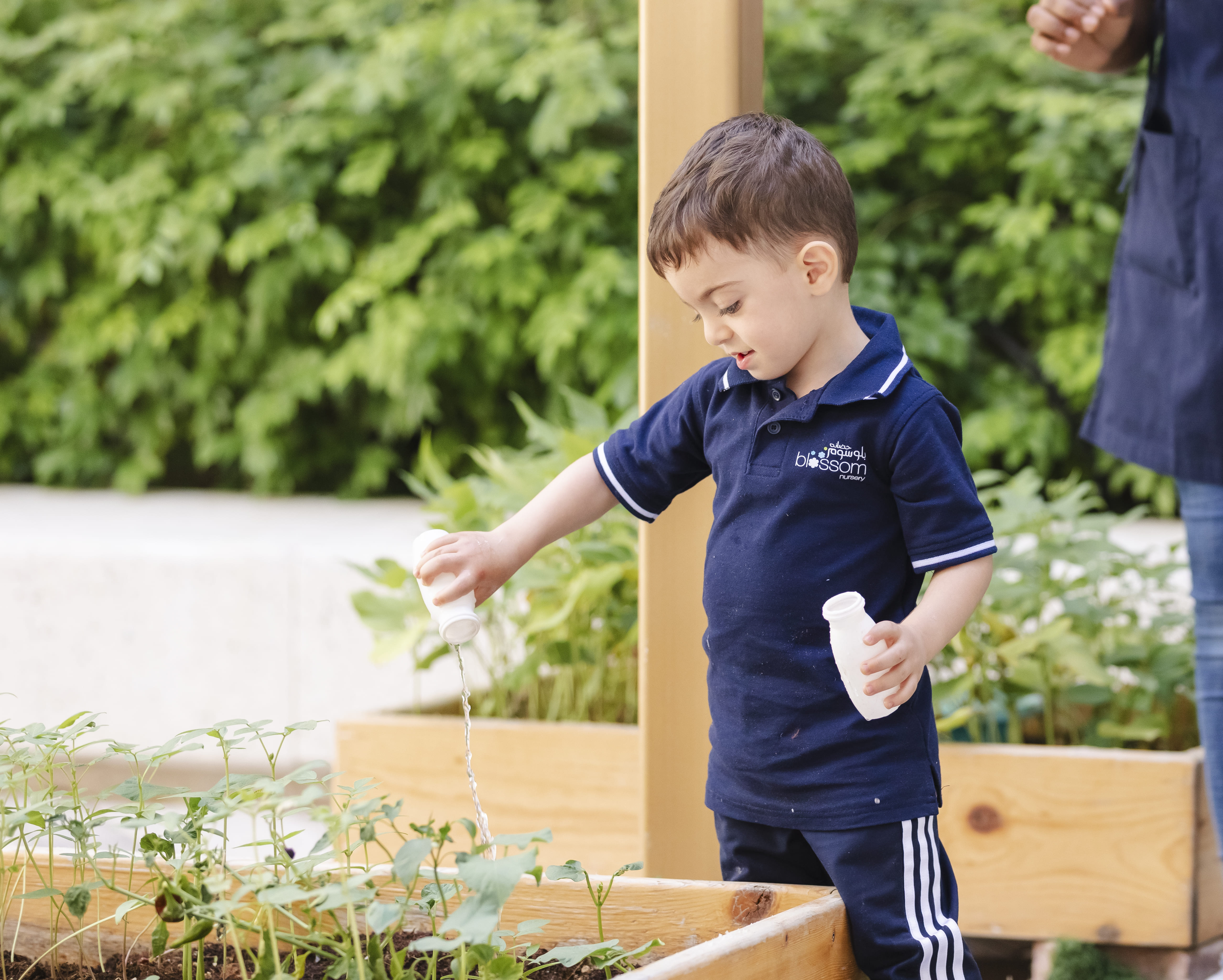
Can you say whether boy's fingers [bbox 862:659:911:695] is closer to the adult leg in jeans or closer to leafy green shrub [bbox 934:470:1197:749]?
the adult leg in jeans

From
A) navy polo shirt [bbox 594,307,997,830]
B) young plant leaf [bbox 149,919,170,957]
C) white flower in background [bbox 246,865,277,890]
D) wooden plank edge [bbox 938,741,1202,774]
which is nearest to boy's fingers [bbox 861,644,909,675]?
navy polo shirt [bbox 594,307,997,830]

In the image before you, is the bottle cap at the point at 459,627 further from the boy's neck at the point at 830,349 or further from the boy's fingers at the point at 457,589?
the boy's neck at the point at 830,349

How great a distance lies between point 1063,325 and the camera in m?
3.28

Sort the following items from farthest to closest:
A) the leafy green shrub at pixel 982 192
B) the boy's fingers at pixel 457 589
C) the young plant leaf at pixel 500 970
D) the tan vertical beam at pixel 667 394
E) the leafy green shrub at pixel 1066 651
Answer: the leafy green shrub at pixel 982 192, the leafy green shrub at pixel 1066 651, the tan vertical beam at pixel 667 394, the boy's fingers at pixel 457 589, the young plant leaf at pixel 500 970

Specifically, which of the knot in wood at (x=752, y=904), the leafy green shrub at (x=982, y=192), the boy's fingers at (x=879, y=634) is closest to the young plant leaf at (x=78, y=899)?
the knot in wood at (x=752, y=904)

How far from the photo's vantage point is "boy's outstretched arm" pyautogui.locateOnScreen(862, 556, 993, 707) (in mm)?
942

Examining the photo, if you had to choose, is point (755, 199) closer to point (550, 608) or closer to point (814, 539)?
point (814, 539)

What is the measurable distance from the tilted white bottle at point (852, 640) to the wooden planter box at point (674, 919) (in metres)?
0.20

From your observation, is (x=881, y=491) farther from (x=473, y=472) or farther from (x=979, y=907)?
(x=473, y=472)

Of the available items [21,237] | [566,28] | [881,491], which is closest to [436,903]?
[881,491]

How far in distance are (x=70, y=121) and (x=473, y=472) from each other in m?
1.64

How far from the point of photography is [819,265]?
3.49 feet

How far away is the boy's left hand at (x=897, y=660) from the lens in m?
0.94

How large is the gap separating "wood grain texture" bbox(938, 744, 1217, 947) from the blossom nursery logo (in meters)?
0.73
